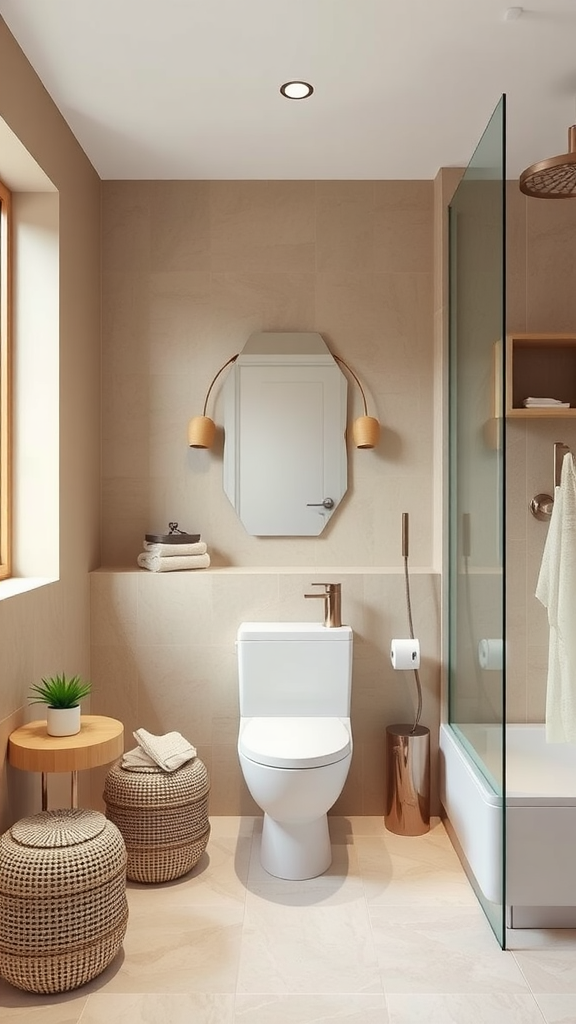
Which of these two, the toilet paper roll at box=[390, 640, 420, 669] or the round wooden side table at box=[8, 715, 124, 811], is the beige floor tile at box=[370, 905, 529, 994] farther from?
the round wooden side table at box=[8, 715, 124, 811]

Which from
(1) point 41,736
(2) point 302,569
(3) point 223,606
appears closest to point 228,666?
(3) point 223,606

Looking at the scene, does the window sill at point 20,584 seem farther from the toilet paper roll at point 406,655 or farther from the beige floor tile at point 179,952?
the toilet paper roll at point 406,655

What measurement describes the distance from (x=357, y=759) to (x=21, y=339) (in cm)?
199

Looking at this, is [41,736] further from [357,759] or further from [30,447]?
[357,759]

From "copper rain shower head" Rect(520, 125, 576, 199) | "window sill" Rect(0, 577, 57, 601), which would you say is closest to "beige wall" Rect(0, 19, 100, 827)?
"window sill" Rect(0, 577, 57, 601)

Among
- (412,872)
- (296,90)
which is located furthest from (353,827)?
(296,90)

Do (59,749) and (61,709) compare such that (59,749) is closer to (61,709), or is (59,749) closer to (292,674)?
(61,709)

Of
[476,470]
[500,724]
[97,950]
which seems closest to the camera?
[97,950]

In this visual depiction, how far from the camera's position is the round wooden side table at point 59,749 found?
7.43 ft

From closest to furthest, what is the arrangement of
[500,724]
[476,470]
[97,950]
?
[97,950] → [500,724] → [476,470]

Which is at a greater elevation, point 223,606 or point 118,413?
point 118,413

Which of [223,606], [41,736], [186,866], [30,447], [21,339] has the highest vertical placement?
[21,339]

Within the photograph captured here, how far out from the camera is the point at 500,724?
7.42 ft

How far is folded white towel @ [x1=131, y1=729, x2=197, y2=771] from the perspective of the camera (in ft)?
9.07
